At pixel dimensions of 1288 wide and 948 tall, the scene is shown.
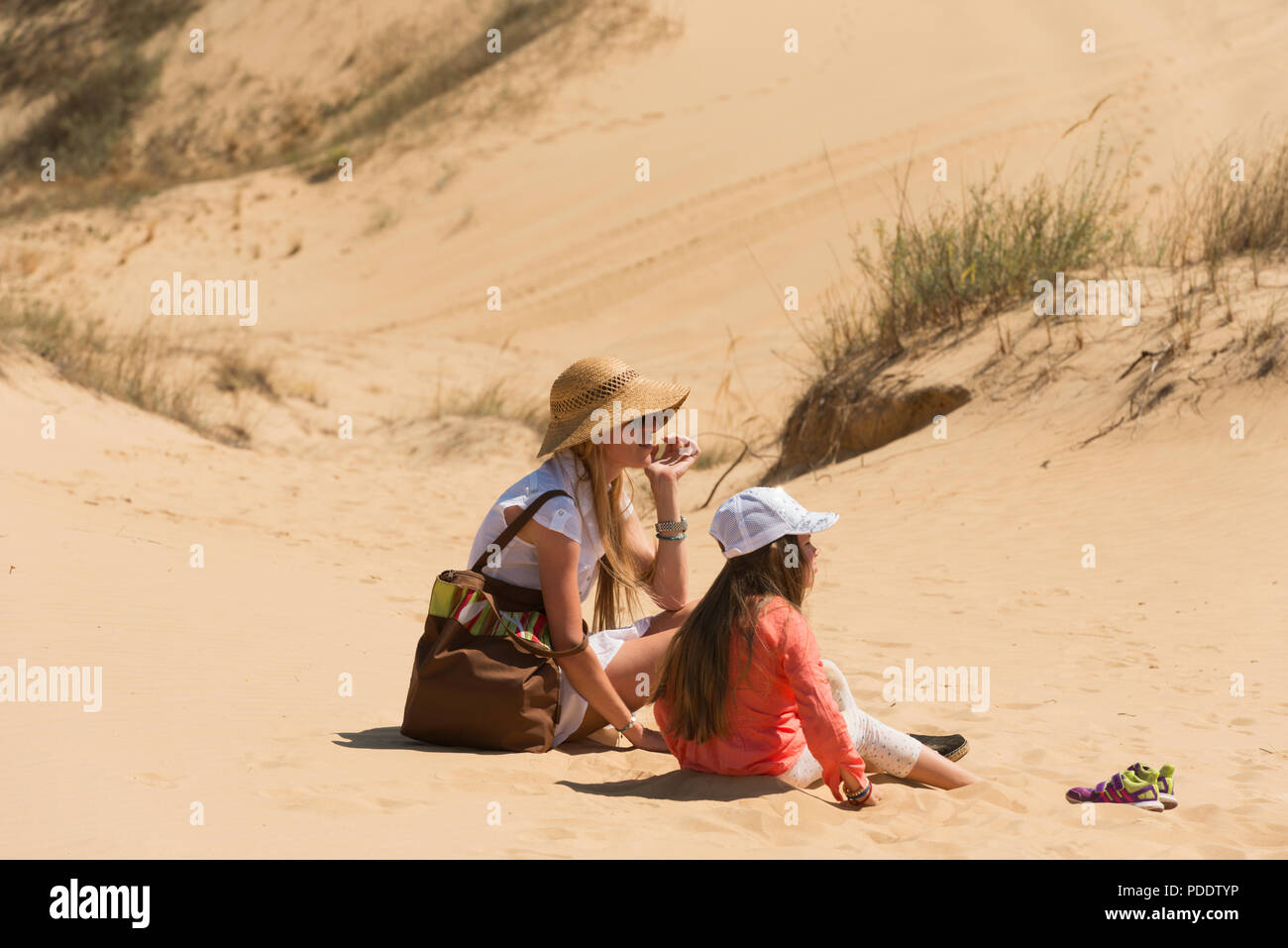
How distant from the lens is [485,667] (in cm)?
398

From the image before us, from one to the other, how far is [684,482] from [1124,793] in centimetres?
777

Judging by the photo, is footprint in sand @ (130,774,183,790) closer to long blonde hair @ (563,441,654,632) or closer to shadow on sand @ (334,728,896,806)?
shadow on sand @ (334,728,896,806)

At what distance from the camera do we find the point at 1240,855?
11.1 feet

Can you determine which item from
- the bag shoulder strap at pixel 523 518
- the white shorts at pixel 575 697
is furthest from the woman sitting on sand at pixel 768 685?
the bag shoulder strap at pixel 523 518

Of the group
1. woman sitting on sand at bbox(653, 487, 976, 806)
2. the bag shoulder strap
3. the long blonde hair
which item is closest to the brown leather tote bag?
the bag shoulder strap

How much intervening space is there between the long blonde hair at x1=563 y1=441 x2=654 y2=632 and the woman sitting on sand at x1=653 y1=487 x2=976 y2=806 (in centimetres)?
38

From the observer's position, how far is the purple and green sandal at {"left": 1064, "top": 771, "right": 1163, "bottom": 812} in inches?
150

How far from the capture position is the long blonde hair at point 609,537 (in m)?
3.99

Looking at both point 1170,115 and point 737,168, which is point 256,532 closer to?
point 737,168

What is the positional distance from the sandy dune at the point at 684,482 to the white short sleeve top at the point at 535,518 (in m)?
0.57

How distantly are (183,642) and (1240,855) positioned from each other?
3.92m

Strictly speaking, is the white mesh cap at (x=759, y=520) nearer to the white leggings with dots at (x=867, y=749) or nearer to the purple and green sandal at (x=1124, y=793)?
the white leggings with dots at (x=867, y=749)

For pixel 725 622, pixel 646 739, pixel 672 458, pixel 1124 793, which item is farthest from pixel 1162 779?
pixel 672 458

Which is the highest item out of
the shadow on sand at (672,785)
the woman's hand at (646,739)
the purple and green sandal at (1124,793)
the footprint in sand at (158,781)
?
the woman's hand at (646,739)
